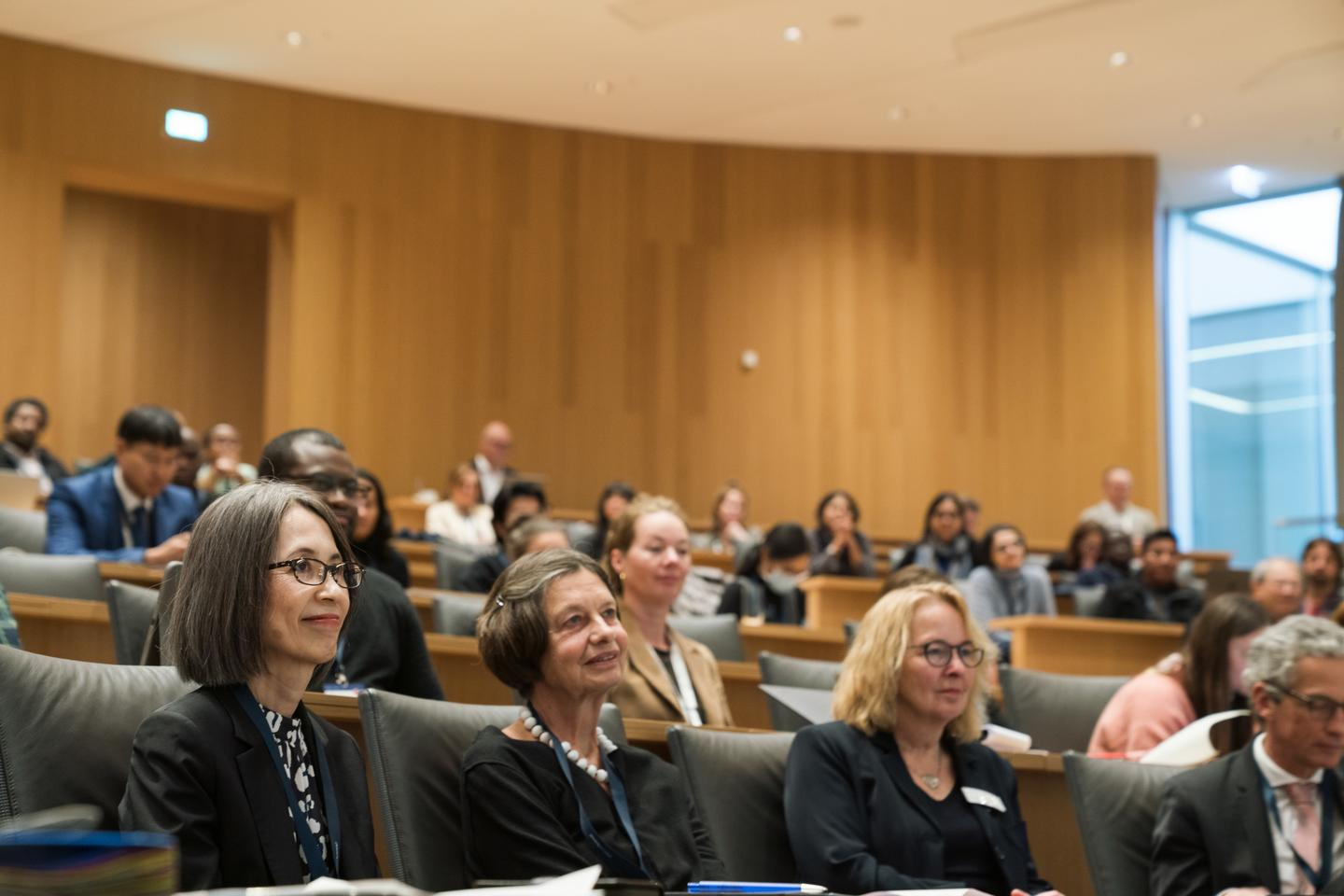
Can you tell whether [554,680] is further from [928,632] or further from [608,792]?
[928,632]

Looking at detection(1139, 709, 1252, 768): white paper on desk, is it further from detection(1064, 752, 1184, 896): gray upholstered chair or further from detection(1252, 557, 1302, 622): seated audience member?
detection(1252, 557, 1302, 622): seated audience member

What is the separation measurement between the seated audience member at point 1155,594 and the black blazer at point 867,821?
4.84 m

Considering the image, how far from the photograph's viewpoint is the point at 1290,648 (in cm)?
295

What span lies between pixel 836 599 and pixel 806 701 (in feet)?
11.3

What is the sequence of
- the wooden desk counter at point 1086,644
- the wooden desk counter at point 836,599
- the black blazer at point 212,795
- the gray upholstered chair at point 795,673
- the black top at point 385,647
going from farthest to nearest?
the wooden desk counter at point 836,599, the wooden desk counter at point 1086,644, the gray upholstered chair at point 795,673, the black top at point 385,647, the black blazer at point 212,795

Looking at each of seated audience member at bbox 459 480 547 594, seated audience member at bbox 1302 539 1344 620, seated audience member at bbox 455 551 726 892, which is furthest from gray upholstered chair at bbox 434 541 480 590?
seated audience member at bbox 1302 539 1344 620

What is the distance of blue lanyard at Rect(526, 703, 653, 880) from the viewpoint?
236 centimetres

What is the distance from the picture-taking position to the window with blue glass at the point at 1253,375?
11414mm

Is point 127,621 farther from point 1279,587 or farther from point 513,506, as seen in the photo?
point 1279,587

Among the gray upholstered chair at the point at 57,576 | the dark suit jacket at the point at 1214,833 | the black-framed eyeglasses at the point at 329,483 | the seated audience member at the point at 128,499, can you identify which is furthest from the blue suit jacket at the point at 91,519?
the dark suit jacket at the point at 1214,833

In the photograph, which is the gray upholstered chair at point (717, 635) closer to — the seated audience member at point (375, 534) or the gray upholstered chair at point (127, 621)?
the seated audience member at point (375, 534)

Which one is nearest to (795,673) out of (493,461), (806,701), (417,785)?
(806,701)

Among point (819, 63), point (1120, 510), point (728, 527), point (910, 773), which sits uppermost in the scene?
point (819, 63)

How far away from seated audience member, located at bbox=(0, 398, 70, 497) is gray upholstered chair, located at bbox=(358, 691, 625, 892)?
5832 mm
